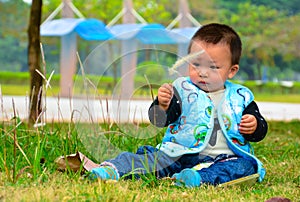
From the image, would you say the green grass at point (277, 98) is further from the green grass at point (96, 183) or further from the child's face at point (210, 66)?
the child's face at point (210, 66)

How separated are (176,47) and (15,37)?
777 inches

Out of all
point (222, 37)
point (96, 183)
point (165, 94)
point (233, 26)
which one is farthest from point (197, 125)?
point (233, 26)

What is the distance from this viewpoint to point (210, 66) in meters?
2.92

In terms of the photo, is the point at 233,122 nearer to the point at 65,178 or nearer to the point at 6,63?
the point at 65,178

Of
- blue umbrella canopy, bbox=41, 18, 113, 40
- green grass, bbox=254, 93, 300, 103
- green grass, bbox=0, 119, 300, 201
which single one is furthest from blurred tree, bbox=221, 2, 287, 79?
green grass, bbox=0, 119, 300, 201

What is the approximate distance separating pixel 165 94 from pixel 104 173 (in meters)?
0.44

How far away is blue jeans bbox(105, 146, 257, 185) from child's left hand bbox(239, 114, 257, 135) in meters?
0.13

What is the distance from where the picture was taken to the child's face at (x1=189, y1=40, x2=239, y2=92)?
2.90 metres

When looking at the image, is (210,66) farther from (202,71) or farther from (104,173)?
(104,173)

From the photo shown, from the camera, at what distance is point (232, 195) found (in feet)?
8.43

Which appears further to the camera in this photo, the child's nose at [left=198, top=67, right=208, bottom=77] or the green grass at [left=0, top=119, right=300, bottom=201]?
the child's nose at [left=198, top=67, right=208, bottom=77]

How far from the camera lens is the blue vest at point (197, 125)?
2.93 metres

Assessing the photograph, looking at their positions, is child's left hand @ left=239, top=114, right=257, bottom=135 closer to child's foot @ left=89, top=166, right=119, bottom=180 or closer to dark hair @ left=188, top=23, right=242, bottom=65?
dark hair @ left=188, top=23, right=242, bottom=65

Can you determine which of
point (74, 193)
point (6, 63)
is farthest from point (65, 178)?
point (6, 63)
